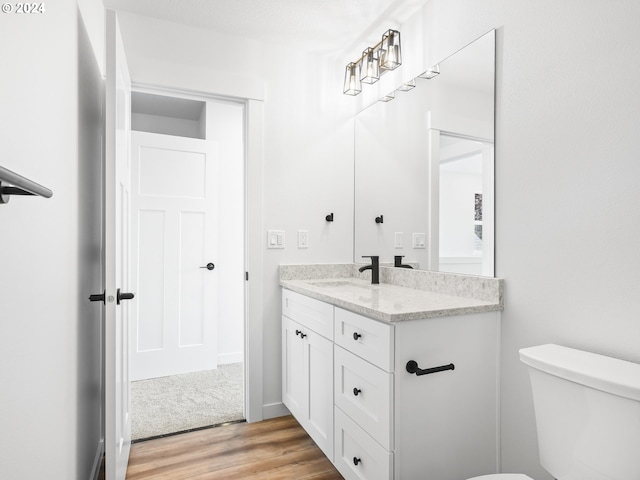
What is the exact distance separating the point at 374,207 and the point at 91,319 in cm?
168

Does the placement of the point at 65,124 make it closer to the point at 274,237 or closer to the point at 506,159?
the point at 274,237

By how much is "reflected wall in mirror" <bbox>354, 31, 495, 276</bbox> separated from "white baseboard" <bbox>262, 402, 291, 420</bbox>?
3.57 ft

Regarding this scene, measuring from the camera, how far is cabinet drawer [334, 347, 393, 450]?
1384 mm

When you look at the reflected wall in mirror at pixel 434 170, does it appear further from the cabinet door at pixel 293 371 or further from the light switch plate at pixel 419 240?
the cabinet door at pixel 293 371

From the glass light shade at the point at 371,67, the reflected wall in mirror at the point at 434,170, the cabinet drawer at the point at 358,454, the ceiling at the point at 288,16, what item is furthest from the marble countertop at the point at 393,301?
the ceiling at the point at 288,16

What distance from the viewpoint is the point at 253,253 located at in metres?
2.42

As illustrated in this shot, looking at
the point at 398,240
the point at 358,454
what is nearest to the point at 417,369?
the point at 358,454

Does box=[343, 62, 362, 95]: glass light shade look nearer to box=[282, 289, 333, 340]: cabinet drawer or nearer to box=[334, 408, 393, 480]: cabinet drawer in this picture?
box=[282, 289, 333, 340]: cabinet drawer

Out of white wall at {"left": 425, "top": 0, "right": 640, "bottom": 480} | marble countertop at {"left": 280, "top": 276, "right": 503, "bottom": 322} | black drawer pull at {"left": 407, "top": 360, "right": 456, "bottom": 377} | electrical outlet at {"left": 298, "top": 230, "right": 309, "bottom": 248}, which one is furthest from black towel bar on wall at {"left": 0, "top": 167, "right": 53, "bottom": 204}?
electrical outlet at {"left": 298, "top": 230, "right": 309, "bottom": 248}

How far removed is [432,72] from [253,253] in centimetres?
143

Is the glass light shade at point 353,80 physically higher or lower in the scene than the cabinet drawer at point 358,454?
higher

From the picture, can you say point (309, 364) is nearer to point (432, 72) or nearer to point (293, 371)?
point (293, 371)

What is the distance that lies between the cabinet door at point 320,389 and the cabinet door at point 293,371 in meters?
0.07

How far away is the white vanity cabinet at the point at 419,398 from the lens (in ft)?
4.52
